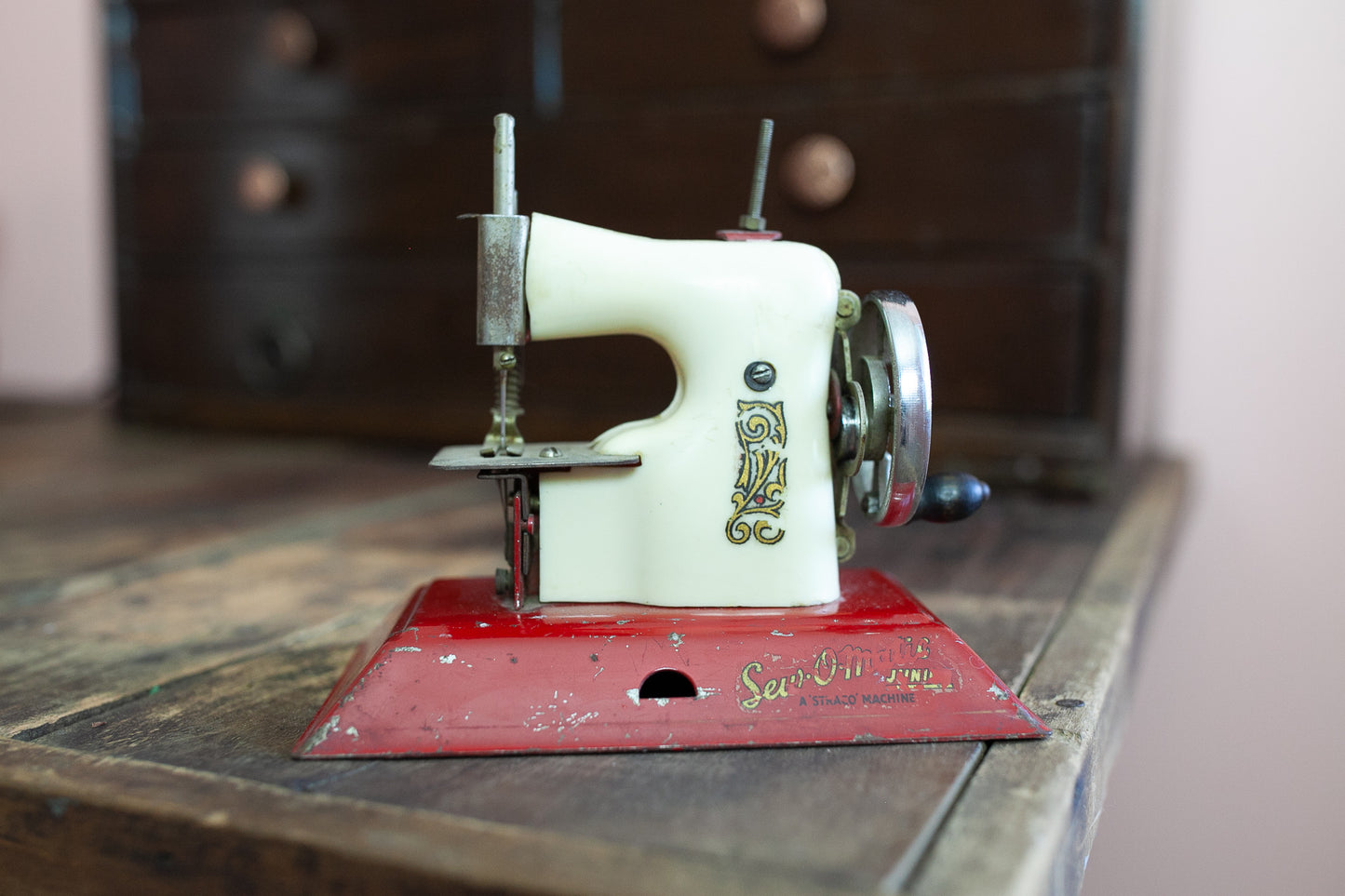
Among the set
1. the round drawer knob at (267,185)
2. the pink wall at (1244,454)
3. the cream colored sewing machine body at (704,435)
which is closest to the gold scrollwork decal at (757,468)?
the cream colored sewing machine body at (704,435)

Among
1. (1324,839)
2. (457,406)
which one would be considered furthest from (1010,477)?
(457,406)

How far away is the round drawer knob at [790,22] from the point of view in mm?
1372

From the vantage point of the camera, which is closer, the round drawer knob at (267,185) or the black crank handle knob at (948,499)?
the black crank handle knob at (948,499)

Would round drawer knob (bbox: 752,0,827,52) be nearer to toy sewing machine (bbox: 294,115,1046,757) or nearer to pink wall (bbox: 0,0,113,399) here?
toy sewing machine (bbox: 294,115,1046,757)

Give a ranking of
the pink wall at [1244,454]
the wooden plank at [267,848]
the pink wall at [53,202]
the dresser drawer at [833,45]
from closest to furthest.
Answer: the wooden plank at [267,848]
the dresser drawer at [833,45]
the pink wall at [1244,454]
the pink wall at [53,202]

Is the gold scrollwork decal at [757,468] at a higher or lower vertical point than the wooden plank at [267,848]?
higher

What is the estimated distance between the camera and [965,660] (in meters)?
0.59

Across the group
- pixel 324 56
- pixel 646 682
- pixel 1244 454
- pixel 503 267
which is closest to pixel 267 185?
pixel 324 56

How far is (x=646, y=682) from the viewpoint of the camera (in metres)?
0.61

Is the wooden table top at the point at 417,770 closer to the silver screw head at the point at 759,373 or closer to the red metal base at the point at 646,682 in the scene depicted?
the red metal base at the point at 646,682

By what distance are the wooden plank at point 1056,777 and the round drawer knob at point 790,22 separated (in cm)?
78

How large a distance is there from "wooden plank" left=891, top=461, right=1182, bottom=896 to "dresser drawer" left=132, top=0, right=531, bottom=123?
1.09 m

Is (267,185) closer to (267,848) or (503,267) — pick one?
(503,267)

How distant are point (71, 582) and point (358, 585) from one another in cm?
23
